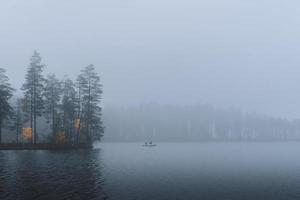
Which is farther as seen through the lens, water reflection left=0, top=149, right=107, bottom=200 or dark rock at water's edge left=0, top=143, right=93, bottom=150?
dark rock at water's edge left=0, top=143, right=93, bottom=150

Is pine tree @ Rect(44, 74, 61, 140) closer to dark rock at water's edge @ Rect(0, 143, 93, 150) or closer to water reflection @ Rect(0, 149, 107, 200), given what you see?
dark rock at water's edge @ Rect(0, 143, 93, 150)

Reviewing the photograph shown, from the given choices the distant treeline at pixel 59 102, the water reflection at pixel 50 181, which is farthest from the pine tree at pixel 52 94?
the water reflection at pixel 50 181

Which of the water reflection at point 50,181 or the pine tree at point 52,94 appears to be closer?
the water reflection at point 50,181

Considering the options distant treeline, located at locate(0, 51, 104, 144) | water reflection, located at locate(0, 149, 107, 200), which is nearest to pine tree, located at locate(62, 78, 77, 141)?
distant treeline, located at locate(0, 51, 104, 144)

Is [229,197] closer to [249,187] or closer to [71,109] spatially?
[249,187]

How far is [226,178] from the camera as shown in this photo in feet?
133

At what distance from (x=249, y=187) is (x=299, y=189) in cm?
489

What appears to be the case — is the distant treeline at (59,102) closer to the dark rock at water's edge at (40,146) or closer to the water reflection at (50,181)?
the dark rock at water's edge at (40,146)

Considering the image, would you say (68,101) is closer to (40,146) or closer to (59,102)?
(59,102)

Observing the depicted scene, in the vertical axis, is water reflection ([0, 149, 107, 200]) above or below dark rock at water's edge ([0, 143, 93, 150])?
below

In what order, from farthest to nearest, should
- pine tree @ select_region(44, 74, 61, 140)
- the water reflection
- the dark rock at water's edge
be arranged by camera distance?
pine tree @ select_region(44, 74, 61, 140) < the dark rock at water's edge < the water reflection

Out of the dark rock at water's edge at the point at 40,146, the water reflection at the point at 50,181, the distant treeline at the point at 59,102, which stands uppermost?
the distant treeline at the point at 59,102

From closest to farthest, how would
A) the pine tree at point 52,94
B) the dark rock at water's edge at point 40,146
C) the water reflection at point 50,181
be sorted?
the water reflection at point 50,181, the dark rock at water's edge at point 40,146, the pine tree at point 52,94

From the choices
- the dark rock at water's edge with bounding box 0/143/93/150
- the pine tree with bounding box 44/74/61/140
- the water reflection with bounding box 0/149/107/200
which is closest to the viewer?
the water reflection with bounding box 0/149/107/200
